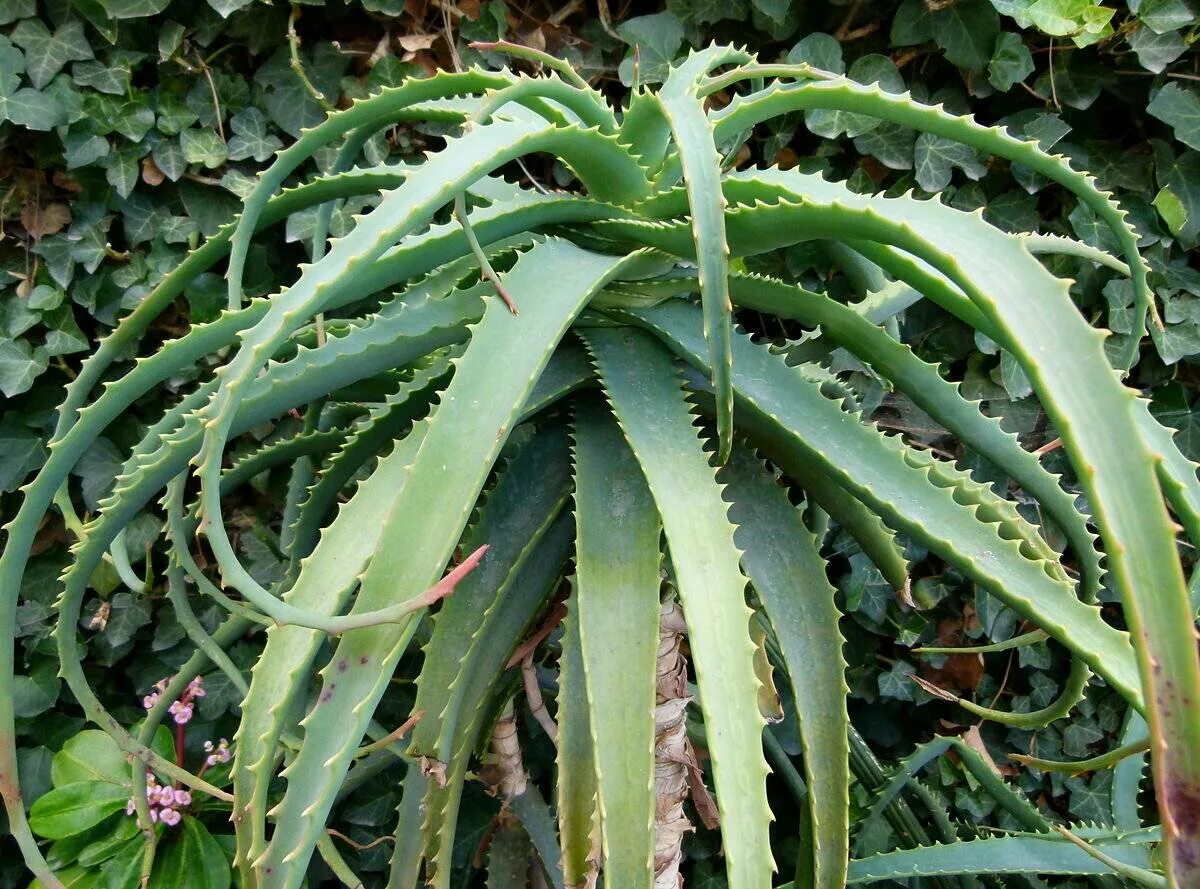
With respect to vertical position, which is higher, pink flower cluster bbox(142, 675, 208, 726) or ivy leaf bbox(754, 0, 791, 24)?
ivy leaf bbox(754, 0, 791, 24)

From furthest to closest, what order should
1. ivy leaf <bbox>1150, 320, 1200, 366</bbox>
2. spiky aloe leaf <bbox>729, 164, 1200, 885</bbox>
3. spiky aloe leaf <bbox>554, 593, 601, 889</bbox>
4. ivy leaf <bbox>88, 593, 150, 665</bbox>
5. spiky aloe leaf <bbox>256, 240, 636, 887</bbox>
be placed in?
1. ivy leaf <bbox>88, 593, 150, 665</bbox>
2. ivy leaf <bbox>1150, 320, 1200, 366</bbox>
3. spiky aloe leaf <bbox>554, 593, 601, 889</bbox>
4. spiky aloe leaf <bbox>256, 240, 636, 887</bbox>
5. spiky aloe leaf <bbox>729, 164, 1200, 885</bbox>

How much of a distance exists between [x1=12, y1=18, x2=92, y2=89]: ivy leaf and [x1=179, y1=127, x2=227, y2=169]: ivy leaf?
0.14 metres

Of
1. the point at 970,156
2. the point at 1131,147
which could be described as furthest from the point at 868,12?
the point at 1131,147

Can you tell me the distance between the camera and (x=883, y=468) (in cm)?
55

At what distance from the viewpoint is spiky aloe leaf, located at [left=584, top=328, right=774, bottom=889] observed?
440 millimetres

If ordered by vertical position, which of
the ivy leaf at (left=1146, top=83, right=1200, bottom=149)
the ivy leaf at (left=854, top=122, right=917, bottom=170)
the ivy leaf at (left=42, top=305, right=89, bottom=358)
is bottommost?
the ivy leaf at (left=42, top=305, right=89, bottom=358)

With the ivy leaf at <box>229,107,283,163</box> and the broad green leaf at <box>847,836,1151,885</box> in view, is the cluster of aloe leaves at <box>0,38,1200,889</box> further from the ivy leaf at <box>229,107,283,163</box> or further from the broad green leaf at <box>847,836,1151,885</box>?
the ivy leaf at <box>229,107,283,163</box>

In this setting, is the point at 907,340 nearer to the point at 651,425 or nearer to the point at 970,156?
the point at 970,156

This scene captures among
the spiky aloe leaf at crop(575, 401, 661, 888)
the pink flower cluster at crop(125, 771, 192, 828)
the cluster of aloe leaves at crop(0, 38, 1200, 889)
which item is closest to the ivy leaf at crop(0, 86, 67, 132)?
the cluster of aloe leaves at crop(0, 38, 1200, 889)

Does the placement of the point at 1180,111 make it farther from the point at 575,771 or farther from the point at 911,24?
the point at 575,771

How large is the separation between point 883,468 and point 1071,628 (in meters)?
0.14

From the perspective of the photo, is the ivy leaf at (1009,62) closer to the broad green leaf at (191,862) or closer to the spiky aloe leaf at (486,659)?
the spiky aloe leaf at (486,659)

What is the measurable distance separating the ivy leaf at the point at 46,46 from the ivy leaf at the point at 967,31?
103cm

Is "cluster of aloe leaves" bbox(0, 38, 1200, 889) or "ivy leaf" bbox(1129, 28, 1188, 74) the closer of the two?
"cluster of aloe leaves" bbox(0, 38, 1200, 889)
